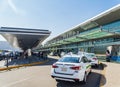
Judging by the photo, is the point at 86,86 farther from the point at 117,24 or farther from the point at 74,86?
the point at 117,24

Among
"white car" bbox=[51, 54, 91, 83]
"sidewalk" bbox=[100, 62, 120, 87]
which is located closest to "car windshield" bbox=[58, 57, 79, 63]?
"white car" bbox=[51, 54, 91, 83]

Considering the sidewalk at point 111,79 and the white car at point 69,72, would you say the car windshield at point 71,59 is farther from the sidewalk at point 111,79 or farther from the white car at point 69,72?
the sidewalk at point 111,79

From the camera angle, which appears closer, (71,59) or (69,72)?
→ (69,72)

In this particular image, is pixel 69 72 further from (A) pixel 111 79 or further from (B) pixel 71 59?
(A) pixel 111 79

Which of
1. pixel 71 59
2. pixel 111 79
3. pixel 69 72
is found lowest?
pixel 111 79

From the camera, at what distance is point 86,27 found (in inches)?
1777

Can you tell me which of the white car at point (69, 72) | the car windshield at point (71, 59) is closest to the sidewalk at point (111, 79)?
the white car at point (69, 72)

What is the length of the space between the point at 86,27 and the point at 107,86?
36.5 m

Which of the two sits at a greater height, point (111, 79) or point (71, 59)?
point (71, 59)

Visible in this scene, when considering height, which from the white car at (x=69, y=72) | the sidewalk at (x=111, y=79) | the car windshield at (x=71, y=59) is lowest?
the sidewalk at (x=111, y=79)

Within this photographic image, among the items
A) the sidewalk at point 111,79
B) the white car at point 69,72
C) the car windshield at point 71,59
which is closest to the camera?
the white car at point 69,72

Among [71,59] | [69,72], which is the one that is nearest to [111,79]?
[71,59]

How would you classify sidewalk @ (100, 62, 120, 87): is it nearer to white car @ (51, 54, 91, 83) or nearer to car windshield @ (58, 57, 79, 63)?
white car @ (51, 54, 91, 83)

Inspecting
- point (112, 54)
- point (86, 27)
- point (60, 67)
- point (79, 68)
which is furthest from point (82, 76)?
point (86, 27)
